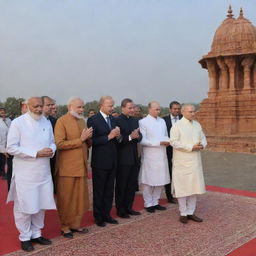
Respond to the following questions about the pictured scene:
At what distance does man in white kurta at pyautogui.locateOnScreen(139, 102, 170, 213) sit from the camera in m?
5.21

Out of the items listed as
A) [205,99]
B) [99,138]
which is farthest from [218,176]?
[205,99]

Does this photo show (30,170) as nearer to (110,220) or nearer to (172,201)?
(110,220)

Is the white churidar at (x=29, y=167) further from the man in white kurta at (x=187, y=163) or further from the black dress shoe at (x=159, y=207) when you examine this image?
the black dress shoe at (x=159, y=207)

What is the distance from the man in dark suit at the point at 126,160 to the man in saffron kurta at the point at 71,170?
85cm

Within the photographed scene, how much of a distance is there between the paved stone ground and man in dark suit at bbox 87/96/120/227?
339cm

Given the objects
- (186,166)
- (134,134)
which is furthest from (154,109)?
(186,166)

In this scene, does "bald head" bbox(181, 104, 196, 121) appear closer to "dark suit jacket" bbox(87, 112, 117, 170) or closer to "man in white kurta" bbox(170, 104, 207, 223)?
"man in white kurta" bbox(170, 104, 207, 223)

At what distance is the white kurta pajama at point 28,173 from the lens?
12.1 ft

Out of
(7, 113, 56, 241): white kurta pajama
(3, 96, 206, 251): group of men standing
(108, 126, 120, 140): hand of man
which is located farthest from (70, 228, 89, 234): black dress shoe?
(108, 126, 120, 140): hand of man

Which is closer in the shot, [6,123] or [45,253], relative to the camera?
[45,253]

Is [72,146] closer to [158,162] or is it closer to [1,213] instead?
[158,162]

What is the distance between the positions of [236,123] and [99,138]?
35.5 ft

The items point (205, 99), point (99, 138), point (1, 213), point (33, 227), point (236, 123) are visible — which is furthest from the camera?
point (205, 99)

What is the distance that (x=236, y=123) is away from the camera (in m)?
14.2
